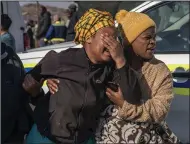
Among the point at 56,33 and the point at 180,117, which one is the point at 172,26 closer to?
the point at 180,117

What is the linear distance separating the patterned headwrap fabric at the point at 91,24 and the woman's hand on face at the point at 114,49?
61 mm

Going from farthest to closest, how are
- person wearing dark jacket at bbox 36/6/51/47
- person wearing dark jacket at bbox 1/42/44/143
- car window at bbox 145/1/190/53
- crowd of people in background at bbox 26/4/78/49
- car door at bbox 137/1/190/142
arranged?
person wearing dark jacket at bbox 36/6/51/47
crowd of people in background at bbox 26/4/78/49
car window at bbox 145/1/190/53
car door at bbox 137/1/190/142
person wearing dark jacket at bbox 1/42/44/143

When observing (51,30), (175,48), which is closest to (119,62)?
(175,48)

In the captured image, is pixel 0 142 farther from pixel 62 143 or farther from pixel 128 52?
pixel 128 52

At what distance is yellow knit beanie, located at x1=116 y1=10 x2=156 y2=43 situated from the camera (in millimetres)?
2117

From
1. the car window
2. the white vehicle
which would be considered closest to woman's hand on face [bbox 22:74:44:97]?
the white vehicle

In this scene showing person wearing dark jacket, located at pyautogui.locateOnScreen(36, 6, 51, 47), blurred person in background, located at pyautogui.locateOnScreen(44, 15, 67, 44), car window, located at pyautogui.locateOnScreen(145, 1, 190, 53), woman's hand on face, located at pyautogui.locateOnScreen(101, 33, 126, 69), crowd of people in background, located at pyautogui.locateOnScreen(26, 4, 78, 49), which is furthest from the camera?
person wearing dark jacket, located at pyautogui.locateOnScreen(36, 6, 51, 47)

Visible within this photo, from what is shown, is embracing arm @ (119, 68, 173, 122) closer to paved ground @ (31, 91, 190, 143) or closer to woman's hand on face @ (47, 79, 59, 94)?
woman's hand on face @ (47, 79, 59, 94)

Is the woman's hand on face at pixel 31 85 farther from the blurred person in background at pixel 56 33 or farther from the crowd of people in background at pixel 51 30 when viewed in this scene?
the blurred person in background at pixel 56 33

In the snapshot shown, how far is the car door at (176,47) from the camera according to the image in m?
3.77

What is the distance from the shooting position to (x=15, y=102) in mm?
2104

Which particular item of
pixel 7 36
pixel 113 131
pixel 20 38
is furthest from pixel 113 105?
pixel 20 38

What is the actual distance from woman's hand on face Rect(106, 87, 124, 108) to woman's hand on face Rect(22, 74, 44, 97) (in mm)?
336

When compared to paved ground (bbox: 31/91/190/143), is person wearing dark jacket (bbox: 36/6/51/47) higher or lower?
lower
